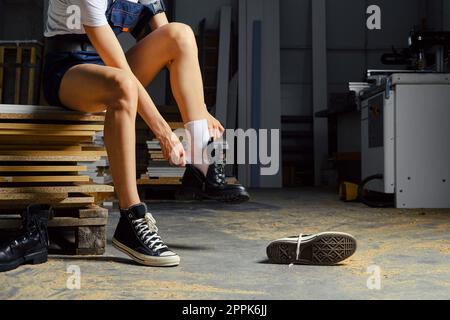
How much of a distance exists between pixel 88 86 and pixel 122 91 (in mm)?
165

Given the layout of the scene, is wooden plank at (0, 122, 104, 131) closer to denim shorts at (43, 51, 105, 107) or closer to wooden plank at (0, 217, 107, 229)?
denim shorts at (43, 51, 105, 107)

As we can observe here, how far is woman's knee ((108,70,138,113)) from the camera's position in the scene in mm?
1949

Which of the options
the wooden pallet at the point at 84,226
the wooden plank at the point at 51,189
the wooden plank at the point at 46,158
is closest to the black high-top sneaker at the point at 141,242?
the wooden pallet at the point at 84,226

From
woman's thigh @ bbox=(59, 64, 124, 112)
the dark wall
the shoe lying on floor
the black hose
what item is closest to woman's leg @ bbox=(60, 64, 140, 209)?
woman's thigh @ bbox=(59, 64, 124, 112)

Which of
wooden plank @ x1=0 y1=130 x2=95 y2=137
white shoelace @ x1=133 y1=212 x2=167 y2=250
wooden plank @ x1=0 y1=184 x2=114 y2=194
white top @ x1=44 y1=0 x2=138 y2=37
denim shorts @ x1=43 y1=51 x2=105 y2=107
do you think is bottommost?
white shoelace @ x1=133 y1=212 x2=167 y2=250

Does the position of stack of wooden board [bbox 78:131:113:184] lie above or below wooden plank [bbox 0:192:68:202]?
below

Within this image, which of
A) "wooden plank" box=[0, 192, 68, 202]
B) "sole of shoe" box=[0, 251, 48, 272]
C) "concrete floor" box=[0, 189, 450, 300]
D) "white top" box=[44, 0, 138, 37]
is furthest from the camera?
"wooden plank" box=[0, 192, 68, 202]

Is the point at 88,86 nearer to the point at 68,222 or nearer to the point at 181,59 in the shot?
the point at 181,59

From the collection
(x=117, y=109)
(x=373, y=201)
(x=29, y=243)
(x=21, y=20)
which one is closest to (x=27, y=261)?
(x=29, y=243)

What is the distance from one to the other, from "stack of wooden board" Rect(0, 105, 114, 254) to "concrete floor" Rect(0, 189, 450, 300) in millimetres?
159

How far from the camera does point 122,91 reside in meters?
1.95

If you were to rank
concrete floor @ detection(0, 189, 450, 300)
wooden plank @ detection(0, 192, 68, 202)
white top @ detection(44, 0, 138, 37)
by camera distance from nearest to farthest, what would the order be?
concrete floor @ detection(0, 189, 450, 300)
white top @ detection(44, 0, 138, 37)
wooden plank @ detection(0, 192, 68, 202)

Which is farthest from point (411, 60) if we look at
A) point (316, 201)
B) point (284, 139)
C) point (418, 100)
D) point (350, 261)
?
point (350, 261)

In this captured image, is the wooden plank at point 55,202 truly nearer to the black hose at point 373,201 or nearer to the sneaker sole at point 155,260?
the sneaker sole at point 155,260
